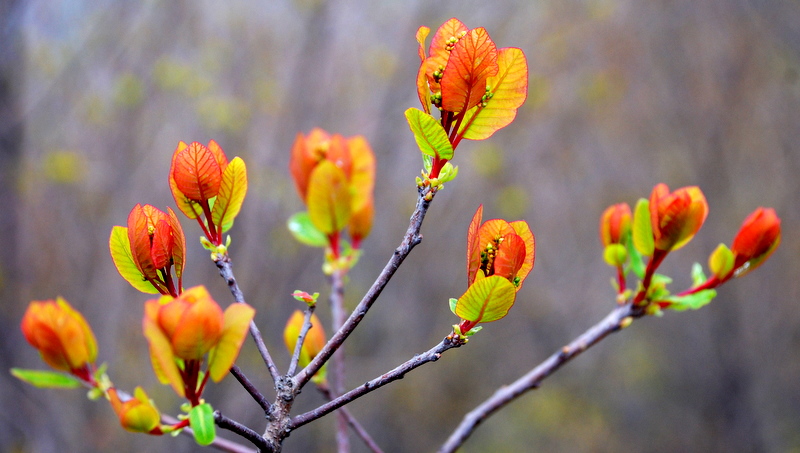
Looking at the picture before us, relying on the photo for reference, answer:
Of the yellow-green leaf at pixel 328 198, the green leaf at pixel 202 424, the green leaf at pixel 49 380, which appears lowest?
the green leaf at pixel 202 424

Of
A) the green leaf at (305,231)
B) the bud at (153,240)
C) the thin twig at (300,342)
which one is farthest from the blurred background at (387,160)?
the thin twig at (300,342)

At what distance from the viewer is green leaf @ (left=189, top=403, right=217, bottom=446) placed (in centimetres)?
43

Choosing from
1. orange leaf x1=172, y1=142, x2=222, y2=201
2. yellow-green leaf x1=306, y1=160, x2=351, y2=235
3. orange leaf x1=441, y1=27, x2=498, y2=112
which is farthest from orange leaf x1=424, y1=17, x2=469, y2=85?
orange leaf x1=172, y1=142, x2=222, y2=201

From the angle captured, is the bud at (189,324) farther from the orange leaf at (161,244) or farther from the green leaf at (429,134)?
the green leaf at (429,134)

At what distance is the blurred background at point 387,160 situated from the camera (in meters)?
3.01

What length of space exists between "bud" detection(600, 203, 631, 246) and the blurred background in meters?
2.55

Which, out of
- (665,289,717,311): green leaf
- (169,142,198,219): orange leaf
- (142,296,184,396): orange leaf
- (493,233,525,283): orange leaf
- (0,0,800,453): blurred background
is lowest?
(142,296,184,396): orange leaf

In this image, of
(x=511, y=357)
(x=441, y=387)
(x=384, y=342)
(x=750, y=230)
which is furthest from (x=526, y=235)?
(x=511, y=357)

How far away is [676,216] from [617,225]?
0.14m

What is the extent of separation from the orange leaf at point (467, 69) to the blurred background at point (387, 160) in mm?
2596

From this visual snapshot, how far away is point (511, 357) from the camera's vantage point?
15.8ft

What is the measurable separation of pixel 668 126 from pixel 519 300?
1853 mm

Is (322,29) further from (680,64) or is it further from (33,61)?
(680,64)

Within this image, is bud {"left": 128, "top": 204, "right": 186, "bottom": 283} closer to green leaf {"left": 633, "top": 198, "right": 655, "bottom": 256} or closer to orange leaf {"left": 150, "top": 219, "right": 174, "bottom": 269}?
orange leaf {"left": 150, "top": 219, "right": 174, "bottom": 269}
